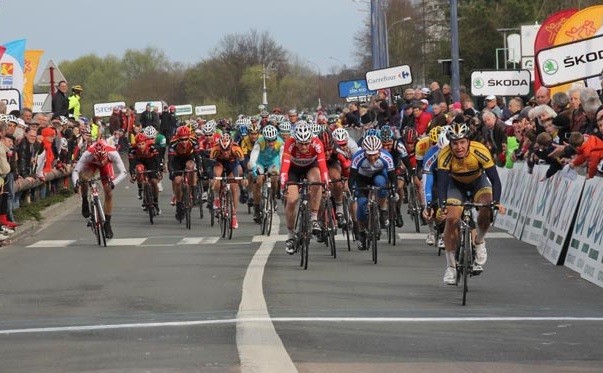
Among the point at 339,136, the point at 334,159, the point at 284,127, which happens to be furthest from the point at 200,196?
the point at 334,159

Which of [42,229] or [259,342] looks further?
[42,229]

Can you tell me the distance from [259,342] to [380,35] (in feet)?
179

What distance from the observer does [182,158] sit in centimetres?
2755

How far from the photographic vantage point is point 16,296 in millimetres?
15180

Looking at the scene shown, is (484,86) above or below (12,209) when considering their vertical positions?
above

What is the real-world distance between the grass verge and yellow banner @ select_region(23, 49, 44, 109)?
346cm

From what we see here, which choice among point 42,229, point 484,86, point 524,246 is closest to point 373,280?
point 524,246

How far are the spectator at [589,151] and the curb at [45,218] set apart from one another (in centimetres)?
1005

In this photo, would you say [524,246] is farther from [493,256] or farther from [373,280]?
[373,280]

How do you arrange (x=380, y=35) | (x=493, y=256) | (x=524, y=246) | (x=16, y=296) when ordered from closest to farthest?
(x=16, y=296) < (x=493, y=256) < (x=524, y=246) < (x=380, y=35)

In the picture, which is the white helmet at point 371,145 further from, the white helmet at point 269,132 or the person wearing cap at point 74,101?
the person wearing cap at point 74,101

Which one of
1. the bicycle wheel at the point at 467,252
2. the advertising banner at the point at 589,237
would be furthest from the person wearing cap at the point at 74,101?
the bicycle wheel at the point at 467,252

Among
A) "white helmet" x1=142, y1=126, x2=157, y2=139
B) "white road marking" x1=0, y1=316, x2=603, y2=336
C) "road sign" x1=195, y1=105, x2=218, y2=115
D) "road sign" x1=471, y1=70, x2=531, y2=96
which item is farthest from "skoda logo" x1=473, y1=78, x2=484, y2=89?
"road sign" x1=195, y1=105, x2=218, y2=115

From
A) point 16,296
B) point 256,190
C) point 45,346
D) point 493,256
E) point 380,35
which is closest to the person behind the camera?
point 45,346
